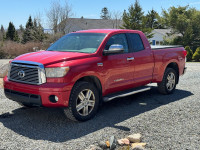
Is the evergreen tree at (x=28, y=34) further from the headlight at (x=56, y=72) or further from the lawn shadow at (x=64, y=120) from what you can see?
the headlight at (x=56, y=72)

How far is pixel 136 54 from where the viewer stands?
6652mm

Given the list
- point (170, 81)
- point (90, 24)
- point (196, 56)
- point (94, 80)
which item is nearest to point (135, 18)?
point (90, 24)

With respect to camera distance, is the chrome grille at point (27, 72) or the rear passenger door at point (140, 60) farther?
the rear passenger door at point (140, 60)

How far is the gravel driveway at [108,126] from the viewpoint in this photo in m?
4.35

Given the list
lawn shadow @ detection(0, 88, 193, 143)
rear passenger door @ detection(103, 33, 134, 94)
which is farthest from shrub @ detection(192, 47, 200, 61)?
rear passenger door @ detection(103, 33, 134, 94)

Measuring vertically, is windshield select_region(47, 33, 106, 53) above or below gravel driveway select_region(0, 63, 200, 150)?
above

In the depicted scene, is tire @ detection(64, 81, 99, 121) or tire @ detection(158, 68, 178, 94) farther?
tire @ detection(158, 68, 178, 94)

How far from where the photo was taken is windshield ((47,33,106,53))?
593 cm

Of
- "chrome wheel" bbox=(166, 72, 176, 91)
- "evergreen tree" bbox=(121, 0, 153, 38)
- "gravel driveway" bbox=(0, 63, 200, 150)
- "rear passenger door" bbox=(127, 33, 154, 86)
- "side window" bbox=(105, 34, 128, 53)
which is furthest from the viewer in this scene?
"evergreen tree" bbox=(121, 0, 153, 38)

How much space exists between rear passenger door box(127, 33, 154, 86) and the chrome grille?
2.53m

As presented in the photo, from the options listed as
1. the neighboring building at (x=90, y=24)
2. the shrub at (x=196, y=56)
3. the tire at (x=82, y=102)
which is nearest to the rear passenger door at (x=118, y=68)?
the tire at (x=82, y=102)

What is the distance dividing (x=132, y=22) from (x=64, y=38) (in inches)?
1417

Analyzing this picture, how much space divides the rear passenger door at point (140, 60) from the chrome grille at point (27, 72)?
253 cm

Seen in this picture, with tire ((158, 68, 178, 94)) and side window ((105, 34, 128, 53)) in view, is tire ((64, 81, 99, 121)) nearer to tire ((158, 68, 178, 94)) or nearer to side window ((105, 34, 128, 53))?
side window ((105, 34, 128, 53))
